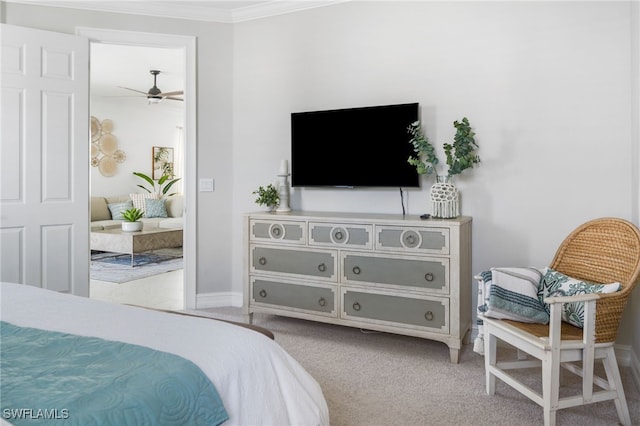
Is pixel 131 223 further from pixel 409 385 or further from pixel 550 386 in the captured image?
pixel 550 386

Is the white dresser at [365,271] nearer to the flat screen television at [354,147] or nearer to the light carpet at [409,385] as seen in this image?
the light carpet at [409,385]

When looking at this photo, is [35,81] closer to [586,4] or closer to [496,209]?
[496,209]

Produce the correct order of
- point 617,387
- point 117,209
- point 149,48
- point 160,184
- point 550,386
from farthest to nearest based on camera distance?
point 160,184
point 117,209
point 149,48
point 617,387
point 550,386

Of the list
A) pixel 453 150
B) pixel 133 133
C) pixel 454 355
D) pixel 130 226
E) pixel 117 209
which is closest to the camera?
pixel 454 355

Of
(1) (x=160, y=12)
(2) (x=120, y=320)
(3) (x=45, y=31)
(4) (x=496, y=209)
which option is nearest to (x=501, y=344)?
(4) (x=496, y=209)

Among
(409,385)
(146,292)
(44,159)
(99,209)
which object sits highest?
(44,159)

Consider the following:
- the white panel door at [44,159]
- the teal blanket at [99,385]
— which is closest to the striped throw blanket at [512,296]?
the teal blanket at [99,385]

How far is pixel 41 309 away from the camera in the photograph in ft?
5.30

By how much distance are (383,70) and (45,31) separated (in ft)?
8.34

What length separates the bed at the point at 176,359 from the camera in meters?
1.06

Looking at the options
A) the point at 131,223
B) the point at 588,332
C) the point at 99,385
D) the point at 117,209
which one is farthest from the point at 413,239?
the point at 117,209

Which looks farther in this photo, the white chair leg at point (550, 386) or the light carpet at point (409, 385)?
the light carpet at point (409, 385)

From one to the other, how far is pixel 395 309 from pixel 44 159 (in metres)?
2.79

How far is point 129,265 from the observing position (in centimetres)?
620
